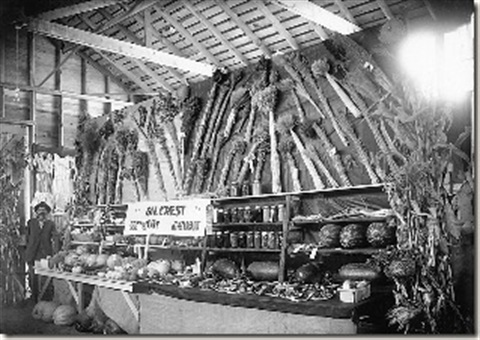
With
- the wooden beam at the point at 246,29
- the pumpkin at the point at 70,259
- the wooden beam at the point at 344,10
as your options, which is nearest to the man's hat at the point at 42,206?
the pumpkin at the point at 70,259

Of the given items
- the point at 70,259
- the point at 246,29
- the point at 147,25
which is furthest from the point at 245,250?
the point at 147,25

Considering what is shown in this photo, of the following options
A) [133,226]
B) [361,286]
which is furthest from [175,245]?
[361,286]

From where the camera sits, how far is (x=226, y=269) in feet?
18.9

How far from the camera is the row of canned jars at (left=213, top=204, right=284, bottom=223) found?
588 cm

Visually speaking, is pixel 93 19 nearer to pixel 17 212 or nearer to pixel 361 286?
pixel 17 212

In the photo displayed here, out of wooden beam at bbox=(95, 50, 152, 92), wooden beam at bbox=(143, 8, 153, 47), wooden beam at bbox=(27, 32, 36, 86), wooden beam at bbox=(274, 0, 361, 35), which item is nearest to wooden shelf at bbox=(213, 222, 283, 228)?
wooden beam at bbox=(274, 0, 361, 35)

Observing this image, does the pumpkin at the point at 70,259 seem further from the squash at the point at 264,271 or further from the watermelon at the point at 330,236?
the watermelon at the point at 330,236

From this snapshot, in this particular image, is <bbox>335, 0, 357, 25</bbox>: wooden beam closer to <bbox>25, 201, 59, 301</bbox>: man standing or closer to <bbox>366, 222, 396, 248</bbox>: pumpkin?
<bbox>366, 222, 396, 248</bbox>: pumpkin

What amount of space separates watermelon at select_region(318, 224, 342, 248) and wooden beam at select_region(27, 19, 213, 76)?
3.15 metres

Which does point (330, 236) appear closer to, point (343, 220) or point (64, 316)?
point (343, 220)

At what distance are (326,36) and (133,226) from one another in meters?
3.47

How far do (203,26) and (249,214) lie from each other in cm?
315

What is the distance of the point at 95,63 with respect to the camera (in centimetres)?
1036

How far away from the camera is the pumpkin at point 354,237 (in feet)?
16.4
